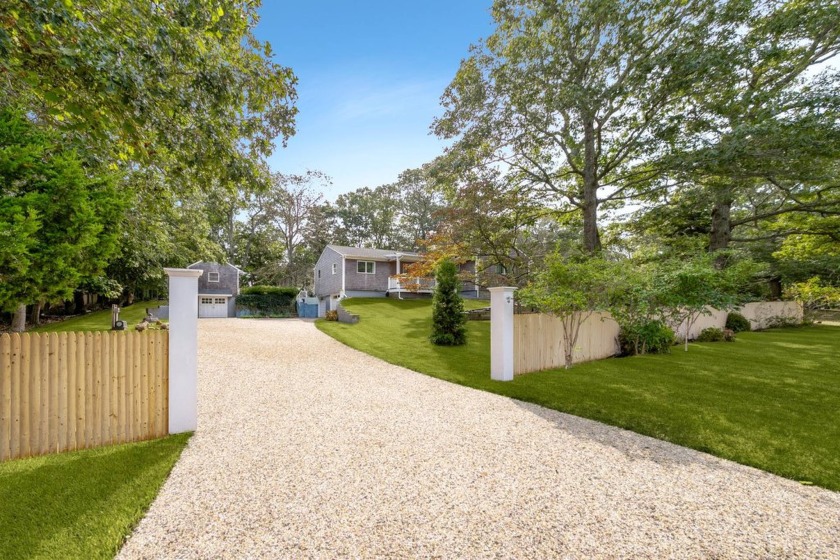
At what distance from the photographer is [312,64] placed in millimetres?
7801

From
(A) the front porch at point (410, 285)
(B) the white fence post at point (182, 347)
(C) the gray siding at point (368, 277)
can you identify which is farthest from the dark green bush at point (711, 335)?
(C) the gray siding at point (368, 277)

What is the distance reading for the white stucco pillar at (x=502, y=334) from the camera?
7.11 metres

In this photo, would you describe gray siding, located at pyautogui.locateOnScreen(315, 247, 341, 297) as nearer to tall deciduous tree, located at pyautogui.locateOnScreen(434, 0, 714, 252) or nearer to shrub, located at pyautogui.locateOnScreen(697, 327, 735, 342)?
tall deciduous tree, located at pyautogui.locateOnScreen(434, 0, 714, 252)

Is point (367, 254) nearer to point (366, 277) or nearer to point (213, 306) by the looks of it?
point (366, 277)

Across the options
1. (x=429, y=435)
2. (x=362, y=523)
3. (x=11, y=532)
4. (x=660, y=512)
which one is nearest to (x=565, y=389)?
(x=429, y=435)

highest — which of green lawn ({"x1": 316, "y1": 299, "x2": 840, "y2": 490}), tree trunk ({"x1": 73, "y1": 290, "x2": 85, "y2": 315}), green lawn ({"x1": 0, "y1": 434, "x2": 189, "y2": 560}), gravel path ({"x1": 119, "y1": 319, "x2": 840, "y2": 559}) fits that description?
tree trunk ({"x1": 73, "y1": 290, "x2": 85, "y2": 315})

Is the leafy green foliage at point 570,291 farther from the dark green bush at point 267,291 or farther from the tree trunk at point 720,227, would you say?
the dark green bush at point 267,291

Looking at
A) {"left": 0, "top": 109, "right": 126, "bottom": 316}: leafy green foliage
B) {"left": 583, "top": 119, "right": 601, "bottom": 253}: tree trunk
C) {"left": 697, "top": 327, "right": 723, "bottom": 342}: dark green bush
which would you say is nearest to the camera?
{"left": 0, "top": 109, "right": 126, "bottom": 316}: leafy green foliage

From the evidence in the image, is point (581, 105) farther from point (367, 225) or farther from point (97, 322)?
point (367, 225)

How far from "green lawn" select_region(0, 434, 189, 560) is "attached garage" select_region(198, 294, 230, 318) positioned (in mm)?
23839

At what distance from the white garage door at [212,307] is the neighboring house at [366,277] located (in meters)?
6.78

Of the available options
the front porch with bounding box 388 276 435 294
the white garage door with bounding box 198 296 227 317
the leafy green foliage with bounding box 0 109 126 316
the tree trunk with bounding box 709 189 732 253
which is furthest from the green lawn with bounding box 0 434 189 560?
the white garage door with bounding box 198 296 227 317

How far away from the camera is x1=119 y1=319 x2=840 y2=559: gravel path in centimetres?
239

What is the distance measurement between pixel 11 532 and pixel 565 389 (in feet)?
22.8
